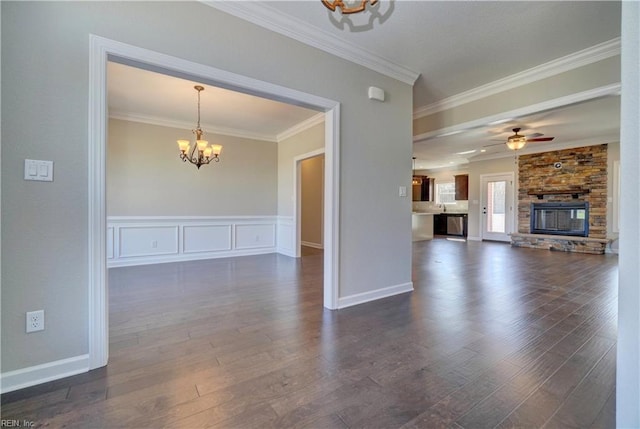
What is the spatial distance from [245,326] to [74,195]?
1635mm

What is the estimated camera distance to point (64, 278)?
179 centimetres

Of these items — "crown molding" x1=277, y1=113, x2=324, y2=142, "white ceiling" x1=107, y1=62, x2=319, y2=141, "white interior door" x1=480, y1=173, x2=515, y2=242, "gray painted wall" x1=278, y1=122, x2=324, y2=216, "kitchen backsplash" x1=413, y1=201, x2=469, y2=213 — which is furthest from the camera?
"kitchen backsplash" x1=413, y1=201, x2=469, y2=213

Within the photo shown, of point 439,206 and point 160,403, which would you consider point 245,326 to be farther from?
point 439,206

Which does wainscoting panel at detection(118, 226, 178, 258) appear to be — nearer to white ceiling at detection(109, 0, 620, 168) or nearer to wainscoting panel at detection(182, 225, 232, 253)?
wainscoting panel at detection(182, 225, 232, 253)

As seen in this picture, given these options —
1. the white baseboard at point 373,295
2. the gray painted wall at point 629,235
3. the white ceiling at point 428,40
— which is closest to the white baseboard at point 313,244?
the white ceiling at point 428,40

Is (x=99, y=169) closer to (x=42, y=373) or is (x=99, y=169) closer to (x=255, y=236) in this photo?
(x=42, y=373)

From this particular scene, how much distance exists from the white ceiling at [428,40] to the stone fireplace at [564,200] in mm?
2781

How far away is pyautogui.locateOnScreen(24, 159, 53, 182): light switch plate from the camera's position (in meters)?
1.69

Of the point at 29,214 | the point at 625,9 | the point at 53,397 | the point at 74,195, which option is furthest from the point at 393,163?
the point at 53,397

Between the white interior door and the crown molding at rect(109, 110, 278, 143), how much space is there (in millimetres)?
6968

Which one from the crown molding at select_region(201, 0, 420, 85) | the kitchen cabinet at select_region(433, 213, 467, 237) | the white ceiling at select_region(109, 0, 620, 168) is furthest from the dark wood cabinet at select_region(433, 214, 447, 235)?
the crown molding at select_region(201, 0, 420, 85)

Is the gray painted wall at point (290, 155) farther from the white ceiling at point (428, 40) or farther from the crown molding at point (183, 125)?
the white ceiling at point (428, 40)

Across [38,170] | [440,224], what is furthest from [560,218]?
[38,170]

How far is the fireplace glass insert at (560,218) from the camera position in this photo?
7199mm
